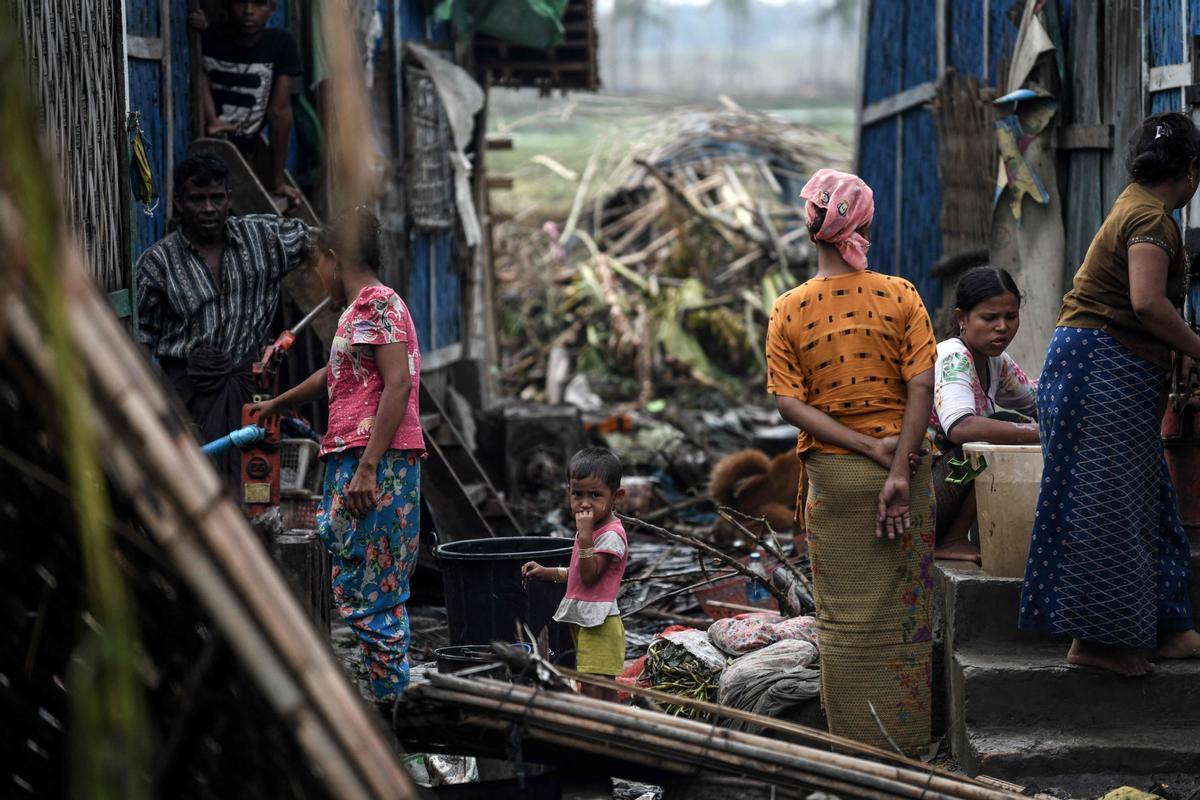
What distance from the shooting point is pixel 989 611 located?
455cm

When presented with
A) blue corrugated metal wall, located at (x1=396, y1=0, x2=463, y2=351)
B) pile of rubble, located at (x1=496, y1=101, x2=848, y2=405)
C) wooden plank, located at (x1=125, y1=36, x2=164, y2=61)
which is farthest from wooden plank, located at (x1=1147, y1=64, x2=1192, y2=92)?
pile of rubble, located at (x1=496, y1=101, x2=848, y2=405)

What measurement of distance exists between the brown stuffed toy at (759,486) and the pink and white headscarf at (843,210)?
15.4ft

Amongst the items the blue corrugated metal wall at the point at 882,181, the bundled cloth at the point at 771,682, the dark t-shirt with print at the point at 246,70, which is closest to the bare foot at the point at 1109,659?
the bundled cloth at the point at 771,682

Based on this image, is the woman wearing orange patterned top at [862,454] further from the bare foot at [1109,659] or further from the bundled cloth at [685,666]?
the bundled cloth at [685,666]

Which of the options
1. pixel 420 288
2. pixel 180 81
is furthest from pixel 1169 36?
pixel 420 288

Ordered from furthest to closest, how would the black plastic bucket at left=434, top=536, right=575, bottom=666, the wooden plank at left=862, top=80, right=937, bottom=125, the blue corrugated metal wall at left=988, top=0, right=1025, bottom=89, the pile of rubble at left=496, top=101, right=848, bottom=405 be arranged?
the pile of rubble at left=496, top=101, right=848, bottom=405 < the wooden plank at left=862, top=80, right=937, bottom=125 < the blue corrugated metal wall at left=988, top=0, right=1025, bottom=89 < the black plastic bucket at left=434, top=536, right=575, bottom=666

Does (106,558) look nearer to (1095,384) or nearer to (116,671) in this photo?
(116,671)

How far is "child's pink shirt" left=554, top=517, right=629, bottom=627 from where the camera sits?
4.35m

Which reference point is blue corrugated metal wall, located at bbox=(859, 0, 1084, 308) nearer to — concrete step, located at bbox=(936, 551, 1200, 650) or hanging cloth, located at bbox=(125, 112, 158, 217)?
concrete step, located at bbox=(936, 551, 1200, 650)

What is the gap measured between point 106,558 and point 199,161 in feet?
15.0

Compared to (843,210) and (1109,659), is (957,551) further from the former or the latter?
(843,210)

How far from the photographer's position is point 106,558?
4.73 feet

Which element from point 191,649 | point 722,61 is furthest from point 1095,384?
point 722,61

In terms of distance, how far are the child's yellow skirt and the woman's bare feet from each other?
1.47 m
